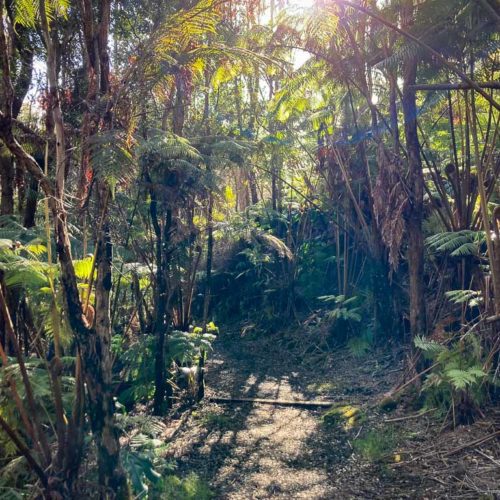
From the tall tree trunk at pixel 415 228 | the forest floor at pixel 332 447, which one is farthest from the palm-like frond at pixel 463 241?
the forest floor at pixel 332 447

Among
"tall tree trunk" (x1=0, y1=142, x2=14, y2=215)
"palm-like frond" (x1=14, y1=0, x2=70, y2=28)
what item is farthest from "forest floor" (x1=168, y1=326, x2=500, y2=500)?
"palm-like frond" (x1=14, y1=0, x2=70, y2=28)

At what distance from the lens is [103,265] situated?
11.2ft

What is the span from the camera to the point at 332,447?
17.1 feet

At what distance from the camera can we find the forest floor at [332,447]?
4164 mm

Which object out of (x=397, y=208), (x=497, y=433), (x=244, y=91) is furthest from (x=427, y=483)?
(x=244, y=91)

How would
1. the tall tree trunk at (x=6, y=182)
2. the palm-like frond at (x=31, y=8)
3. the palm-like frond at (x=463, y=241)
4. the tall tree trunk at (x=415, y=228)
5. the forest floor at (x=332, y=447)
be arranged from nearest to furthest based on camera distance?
the palm-like frond at (x=31, y=8), the forest floor at (x=332, y=447), the tall tree trunk at (x=6, y=182), the palm-like frond at (x=463, y=241), the tall tree trunk at (x=415, y=228)

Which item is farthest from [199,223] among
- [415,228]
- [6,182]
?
[415,228]

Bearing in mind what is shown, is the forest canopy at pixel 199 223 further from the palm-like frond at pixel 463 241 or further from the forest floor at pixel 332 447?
the forest floor at pixel 332 447

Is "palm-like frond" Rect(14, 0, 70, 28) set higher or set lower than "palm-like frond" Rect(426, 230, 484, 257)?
higher

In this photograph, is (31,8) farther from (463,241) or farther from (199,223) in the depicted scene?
(463,241)

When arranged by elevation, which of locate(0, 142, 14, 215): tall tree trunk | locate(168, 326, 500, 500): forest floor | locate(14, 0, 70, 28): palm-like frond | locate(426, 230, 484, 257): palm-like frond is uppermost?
locate(14, 0, 70, 28): palm-like frond

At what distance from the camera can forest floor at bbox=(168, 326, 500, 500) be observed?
4164 mm

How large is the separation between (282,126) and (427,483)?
9046 millimetres

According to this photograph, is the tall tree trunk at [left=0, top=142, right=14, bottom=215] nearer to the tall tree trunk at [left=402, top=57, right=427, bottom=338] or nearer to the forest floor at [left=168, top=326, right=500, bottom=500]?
the forest floor at [left=168, top=326, right=500, bottom=500]
